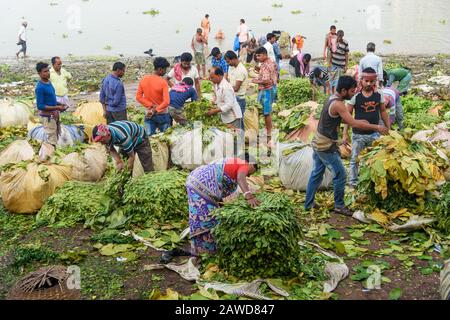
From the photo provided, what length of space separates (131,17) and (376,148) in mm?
32590

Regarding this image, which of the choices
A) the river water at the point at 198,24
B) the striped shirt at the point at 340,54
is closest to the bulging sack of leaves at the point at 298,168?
the striped shirt at the point at 340,54

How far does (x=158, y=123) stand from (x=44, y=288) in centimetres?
429

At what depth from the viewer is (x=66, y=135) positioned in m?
8.52

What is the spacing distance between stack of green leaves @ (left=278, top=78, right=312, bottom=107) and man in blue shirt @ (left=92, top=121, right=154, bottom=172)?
5014 millimetres

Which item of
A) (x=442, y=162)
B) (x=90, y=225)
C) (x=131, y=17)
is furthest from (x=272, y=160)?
(x=131, y=17)

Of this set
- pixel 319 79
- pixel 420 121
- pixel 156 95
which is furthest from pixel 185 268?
pixel 319 79

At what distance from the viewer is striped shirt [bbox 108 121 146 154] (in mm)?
6363

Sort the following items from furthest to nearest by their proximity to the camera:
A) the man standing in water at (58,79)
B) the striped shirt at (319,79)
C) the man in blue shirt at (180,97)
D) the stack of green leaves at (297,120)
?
the striped shirt at (319,79)
the man standing in water at (58,79)
the man in blue shirt at (180,97)
the stack of green leaves at (297,120)

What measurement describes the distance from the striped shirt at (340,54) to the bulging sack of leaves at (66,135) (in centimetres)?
631

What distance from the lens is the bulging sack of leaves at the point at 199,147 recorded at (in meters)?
7.50

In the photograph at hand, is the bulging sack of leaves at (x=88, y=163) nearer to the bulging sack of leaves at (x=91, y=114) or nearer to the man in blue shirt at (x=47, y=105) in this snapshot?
the man in blue shirt at (x=47, y=105)

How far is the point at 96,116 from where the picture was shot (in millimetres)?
10141

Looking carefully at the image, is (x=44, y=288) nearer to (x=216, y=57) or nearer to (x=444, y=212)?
(x=444, y=212)

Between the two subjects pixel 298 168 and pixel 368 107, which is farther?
pixel 298 168
